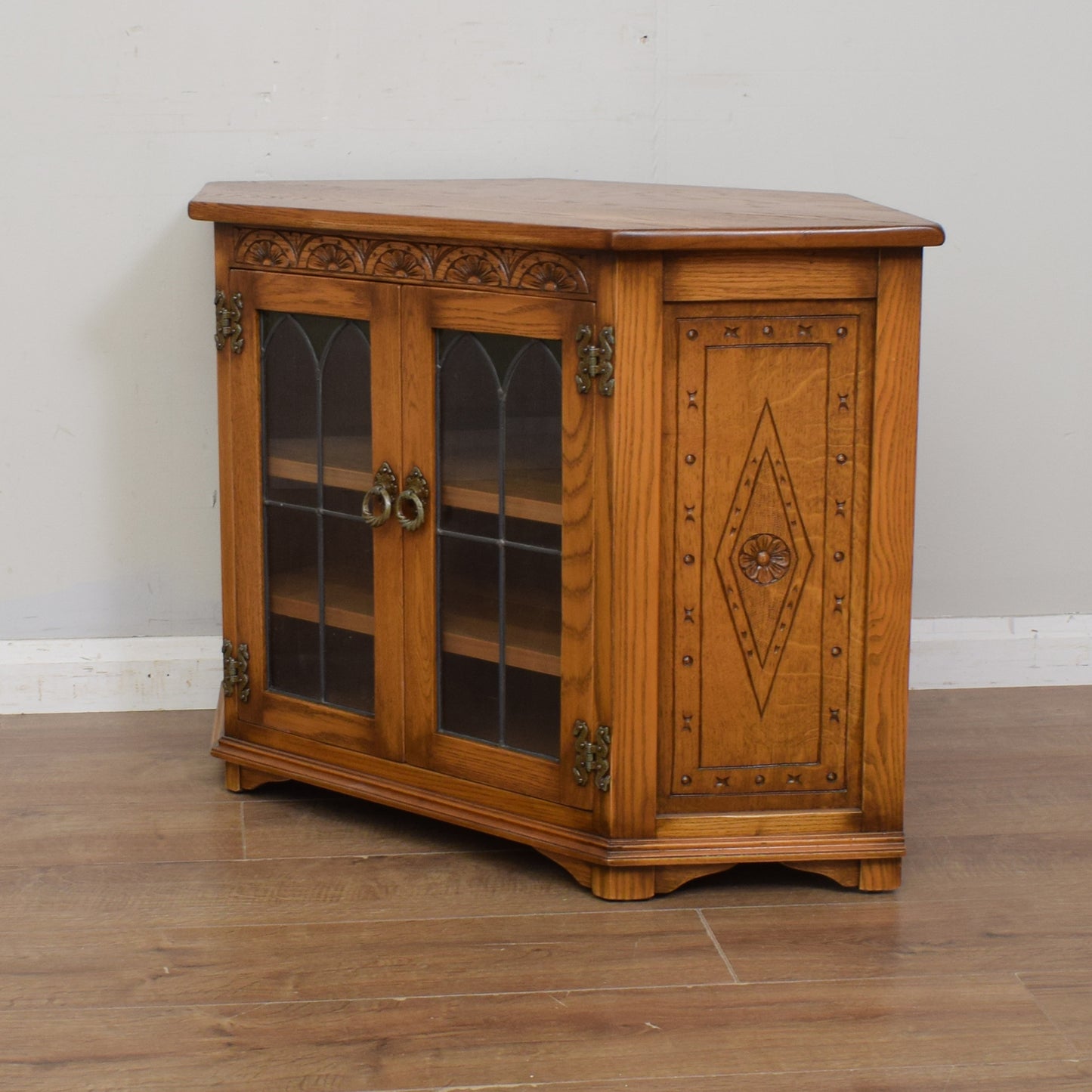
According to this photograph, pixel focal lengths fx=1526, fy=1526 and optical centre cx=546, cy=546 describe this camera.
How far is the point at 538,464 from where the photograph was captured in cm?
230

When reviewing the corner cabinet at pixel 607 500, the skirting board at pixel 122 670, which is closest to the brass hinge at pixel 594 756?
the corner cabinet at pixel 607 500

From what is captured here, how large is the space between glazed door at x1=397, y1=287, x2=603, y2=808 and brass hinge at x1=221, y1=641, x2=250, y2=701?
36cm

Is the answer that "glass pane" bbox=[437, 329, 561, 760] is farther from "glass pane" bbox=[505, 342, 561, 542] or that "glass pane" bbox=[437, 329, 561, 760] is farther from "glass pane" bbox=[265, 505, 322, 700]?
"glass pane" bbox=[265, 505, 322, 700]

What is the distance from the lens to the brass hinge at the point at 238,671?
2.68 m

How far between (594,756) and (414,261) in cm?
80

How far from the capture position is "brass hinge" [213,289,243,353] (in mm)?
2559

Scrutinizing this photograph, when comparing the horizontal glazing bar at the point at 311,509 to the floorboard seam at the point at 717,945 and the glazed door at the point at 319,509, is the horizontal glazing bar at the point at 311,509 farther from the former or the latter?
the floorboard seam at the point at 717,945

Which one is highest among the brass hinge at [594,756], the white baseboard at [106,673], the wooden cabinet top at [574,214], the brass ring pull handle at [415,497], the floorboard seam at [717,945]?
the wooden cabinet top at [574,214]

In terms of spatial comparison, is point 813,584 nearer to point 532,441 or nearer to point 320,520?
point 532,441

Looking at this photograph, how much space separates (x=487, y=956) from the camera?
214 centimetres

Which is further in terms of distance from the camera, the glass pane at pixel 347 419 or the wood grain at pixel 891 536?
the glass pane at pixel 347 419

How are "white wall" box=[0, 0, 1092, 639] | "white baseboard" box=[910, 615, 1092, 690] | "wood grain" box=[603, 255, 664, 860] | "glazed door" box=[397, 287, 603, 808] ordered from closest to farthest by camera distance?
"wood grain" box=[603, 255, 664, 860], "glazed door" box=[397, 287, 603, 808], "white wall" box=[0, 0, 1092, 639], "white baseboard" box=[910, 615, 1092, 690]

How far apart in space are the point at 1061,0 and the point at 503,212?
141 centimetres

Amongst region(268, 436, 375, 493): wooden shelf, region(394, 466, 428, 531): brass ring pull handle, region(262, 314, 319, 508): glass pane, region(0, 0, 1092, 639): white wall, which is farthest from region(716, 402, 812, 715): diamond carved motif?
region(0, 0, 1092, 639): white wall
